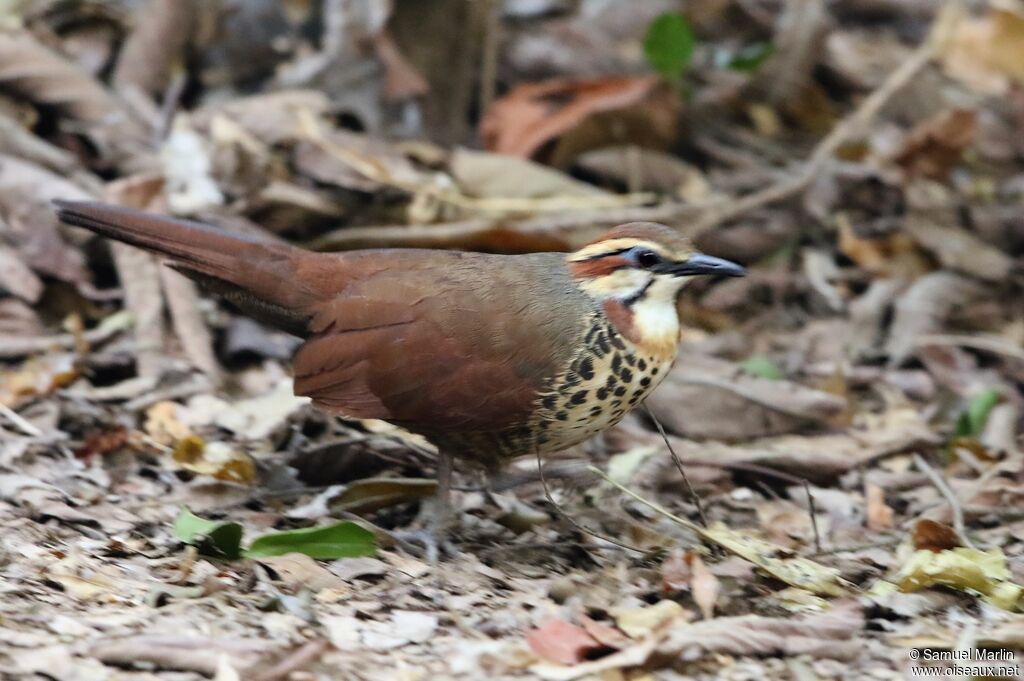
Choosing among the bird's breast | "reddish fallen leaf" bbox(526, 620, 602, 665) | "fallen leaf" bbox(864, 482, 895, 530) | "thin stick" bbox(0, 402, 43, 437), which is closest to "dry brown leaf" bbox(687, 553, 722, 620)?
"reddish fallen leaf" bbox(526, 620, 602, 665)

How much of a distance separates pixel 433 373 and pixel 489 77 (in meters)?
3.54

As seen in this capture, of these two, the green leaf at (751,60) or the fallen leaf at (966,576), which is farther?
the green leaf at (751,60)

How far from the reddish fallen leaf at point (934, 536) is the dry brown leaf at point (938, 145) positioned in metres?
3.85

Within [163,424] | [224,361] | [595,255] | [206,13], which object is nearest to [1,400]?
[163,424]

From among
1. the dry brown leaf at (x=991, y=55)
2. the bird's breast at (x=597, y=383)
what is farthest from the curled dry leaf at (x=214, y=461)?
the dry brown leaf at (x=991, y=55)

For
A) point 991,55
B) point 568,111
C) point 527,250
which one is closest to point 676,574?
point 527,250

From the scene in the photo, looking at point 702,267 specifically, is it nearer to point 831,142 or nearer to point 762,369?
point 762,369

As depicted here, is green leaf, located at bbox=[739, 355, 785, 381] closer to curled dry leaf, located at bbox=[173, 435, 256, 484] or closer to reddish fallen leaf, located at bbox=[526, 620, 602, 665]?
curled dry leaf, located at bbox=[173, 435, 256, 484]

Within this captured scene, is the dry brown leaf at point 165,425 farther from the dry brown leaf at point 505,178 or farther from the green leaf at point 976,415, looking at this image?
the green leaf at point 976,415

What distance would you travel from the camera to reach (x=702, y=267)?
416 cm

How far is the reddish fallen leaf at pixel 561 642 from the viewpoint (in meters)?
3.32

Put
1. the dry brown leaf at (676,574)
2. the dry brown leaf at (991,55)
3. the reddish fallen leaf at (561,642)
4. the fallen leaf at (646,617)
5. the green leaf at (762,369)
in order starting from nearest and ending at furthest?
1. the reddish fallen leaf at (561,642)
2. the fallen leaf at (646,617)
3. the dry brown leaf at (676,574)
4. the green leaf at (762,369)
5. the dry brown leaf at (991,55)

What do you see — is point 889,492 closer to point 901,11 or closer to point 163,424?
point 163,424

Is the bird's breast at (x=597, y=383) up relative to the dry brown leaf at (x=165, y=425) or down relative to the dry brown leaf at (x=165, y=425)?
up
